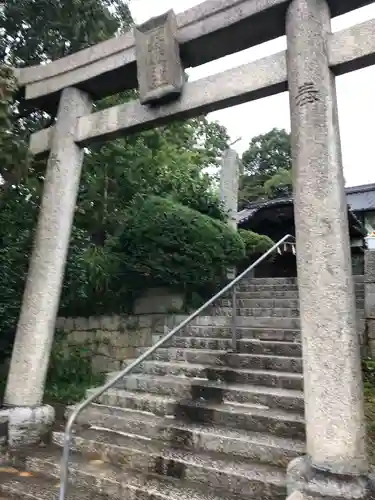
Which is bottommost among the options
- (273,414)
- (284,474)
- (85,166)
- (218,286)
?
(284,474)

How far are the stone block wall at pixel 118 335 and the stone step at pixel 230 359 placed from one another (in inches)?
21.4

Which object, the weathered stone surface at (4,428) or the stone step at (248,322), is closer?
the weathered stone surface at (4,428)

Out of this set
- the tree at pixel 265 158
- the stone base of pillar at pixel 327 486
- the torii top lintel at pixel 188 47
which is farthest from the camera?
the tree at pixel 265 158

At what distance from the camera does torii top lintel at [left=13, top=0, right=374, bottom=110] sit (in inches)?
136

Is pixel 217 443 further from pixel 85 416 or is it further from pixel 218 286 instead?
pixel 218 286

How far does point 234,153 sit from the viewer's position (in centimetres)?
1023

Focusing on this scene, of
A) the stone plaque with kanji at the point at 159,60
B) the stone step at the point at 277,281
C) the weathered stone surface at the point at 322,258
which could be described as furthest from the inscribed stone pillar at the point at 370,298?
the stone plaque with kanji at the point at 159,60

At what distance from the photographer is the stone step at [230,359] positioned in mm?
4166

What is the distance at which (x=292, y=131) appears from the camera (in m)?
3.16

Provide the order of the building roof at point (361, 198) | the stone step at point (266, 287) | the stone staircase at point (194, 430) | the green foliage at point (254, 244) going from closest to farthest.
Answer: the stone staircase at point (194, 430), the stone step at point (266, 287), the green foliage at point (254, 244), the building roof at point (361, 198)

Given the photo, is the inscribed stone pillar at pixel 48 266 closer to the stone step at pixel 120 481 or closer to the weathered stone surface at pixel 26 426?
the weathered stone surface at pixel 26 426

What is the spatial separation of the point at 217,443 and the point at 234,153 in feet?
25.9

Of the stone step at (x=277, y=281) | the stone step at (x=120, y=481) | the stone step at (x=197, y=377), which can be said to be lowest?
the stone step at (x=120, y=481)

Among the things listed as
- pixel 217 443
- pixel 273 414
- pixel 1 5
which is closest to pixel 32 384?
pixel 217 443
